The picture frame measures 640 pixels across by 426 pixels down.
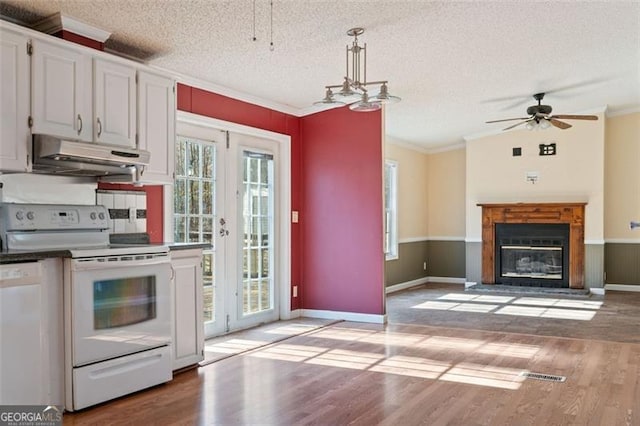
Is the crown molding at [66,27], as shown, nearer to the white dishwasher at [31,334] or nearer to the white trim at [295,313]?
the white dishwasher at [31,334]

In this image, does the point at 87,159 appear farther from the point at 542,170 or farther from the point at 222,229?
the point at 542,170

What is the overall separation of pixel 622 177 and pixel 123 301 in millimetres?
7832

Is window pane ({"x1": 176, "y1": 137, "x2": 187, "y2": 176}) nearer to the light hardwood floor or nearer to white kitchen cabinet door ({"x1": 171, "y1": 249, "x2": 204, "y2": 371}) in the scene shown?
white kitchen cabinet door ({"x1": 171, "y1": 249, "x2": 204, "y2": 371})

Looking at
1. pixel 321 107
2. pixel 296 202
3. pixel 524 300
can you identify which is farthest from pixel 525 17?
pixel 524 300

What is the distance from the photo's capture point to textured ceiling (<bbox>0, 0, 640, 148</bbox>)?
3594 mm

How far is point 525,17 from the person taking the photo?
422 cm

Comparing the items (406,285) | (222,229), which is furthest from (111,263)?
(406,285)

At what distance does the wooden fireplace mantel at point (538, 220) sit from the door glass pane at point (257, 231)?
4.29m

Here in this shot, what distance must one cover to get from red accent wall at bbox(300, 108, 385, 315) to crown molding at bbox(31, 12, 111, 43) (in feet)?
9.35

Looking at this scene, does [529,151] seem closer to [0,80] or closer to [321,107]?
[321,107]

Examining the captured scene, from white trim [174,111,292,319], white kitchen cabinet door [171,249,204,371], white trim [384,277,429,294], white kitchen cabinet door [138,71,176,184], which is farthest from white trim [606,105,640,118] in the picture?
white kitchen cabinet door [171,249,204,371]

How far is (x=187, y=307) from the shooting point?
13.0ft

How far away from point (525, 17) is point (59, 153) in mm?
3482

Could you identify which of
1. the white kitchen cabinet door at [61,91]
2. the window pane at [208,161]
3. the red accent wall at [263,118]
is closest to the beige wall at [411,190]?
the red accent wall at [263,118]
